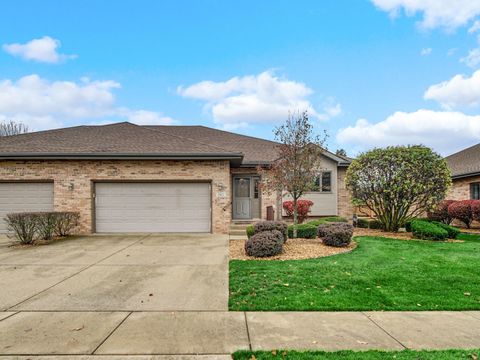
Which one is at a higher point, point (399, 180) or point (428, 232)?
point (399, 180)

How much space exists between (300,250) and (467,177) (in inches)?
527

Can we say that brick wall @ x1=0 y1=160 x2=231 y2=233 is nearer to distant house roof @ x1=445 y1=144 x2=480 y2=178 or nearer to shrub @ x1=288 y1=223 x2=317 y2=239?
shrub @ x1=288 y1=223 x2=317 y2=239

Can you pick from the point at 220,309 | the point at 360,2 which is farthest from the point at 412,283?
the point at 360,2

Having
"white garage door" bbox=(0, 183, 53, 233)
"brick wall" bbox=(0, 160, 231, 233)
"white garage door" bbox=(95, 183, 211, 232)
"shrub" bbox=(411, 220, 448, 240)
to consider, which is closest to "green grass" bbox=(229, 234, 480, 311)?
"shrub" bbox=(411, 220, 448, 240)

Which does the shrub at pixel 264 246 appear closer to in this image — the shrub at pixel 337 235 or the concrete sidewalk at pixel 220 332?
the shrub at pixel 337 235

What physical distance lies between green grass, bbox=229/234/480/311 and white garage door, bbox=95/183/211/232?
5358 millimetres

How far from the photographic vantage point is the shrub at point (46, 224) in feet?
32.5

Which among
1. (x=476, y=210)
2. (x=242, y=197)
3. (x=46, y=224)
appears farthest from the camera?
(x=242, y=197)

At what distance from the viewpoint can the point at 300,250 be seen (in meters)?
8.22

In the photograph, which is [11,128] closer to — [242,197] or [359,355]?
[242,197]

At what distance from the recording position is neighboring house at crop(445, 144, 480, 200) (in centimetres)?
1543

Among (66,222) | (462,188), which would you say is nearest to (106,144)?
(66,222)

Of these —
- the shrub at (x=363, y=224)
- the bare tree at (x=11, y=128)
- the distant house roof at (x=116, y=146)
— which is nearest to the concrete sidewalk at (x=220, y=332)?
the distant house roof at (x=116, y=146)

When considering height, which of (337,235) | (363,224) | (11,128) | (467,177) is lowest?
(363,224)
